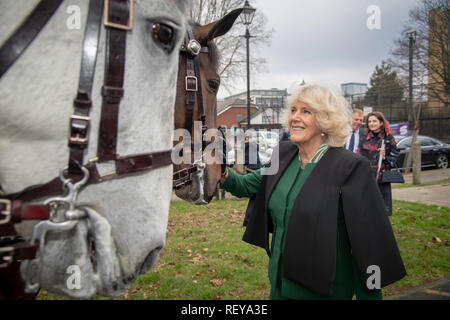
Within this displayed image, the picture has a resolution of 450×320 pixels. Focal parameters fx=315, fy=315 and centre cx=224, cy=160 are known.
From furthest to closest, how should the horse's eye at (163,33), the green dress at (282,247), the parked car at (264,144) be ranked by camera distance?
the parked car at (264,144) < the green dress at (282,247) < the horse's eye at (163,33)

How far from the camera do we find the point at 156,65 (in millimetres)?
1303

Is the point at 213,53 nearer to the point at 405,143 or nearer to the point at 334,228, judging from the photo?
the point at 334,228

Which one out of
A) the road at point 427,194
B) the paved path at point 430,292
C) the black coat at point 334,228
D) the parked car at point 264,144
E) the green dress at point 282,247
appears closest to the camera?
the black coat at point 334,228

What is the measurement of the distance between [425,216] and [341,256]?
20.0 ft

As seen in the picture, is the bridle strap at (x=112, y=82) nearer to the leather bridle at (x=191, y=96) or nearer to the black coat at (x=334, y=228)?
the leather bridle at (x=191, y=96)

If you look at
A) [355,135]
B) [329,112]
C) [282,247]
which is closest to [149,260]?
[282,247]

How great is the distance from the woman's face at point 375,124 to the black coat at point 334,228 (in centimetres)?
455

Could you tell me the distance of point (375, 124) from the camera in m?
6.34

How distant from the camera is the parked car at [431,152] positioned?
15133mm

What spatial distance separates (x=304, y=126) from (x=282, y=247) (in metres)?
0.95

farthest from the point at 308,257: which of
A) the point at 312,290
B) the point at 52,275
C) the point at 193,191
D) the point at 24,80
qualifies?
the point at 24,80

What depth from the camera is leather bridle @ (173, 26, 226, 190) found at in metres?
2.17

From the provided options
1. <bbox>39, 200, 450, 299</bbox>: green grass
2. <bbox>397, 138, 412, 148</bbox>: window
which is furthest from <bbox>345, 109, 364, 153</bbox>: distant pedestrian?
<bbox>397, 138, 412, 148</bbox>: window

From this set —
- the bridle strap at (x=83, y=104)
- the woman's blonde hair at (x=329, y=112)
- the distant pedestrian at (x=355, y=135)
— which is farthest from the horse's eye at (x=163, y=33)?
the distant pedestrian at (x=355, y=135)
